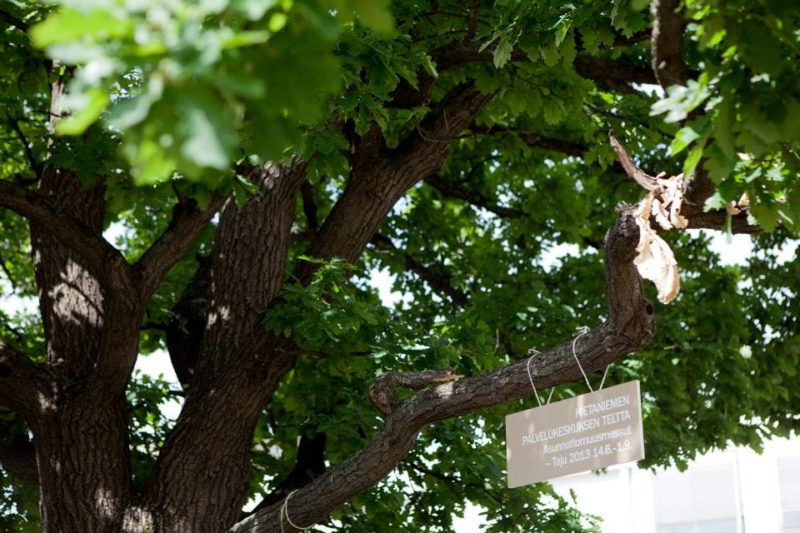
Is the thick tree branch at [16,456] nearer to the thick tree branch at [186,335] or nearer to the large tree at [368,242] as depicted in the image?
the large tree at [368,242]

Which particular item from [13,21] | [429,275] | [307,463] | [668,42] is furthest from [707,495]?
[668,42]

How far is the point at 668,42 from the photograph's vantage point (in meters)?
3.20

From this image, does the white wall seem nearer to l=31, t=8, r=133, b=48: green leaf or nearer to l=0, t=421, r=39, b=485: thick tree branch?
l=0, t=421, r=39, b=485: thick tree branch

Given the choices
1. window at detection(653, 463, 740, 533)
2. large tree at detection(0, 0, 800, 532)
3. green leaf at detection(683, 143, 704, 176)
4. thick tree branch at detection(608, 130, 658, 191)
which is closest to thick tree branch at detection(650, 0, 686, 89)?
large tree at detection(0, 0, 800, 532)

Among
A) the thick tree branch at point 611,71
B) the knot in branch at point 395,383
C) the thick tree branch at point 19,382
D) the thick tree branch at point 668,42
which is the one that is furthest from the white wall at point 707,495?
the thick tree branch at point 668,42

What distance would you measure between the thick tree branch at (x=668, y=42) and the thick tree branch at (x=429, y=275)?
23.0ft

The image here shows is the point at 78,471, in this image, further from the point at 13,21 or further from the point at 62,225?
the point at 13,21

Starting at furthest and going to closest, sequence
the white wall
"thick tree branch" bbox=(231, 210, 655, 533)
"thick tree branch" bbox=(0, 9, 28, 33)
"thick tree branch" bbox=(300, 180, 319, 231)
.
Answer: the white wall
"thick tree branch" bbox=(300, 180, 319, 231)
"thick tree branch" bbox=(0, 9, 28, 33)
"thick tree branch" bbox=(231, 210, 655, 533)

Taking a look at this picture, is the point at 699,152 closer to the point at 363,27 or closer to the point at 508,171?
the point at 363,27

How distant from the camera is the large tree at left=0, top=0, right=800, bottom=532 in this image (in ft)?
6.90

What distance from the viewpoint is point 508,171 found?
417 inches

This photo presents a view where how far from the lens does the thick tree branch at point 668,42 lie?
3.09 m

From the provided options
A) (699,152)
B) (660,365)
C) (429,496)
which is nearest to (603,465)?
(699,152)

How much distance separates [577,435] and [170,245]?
261 cm
